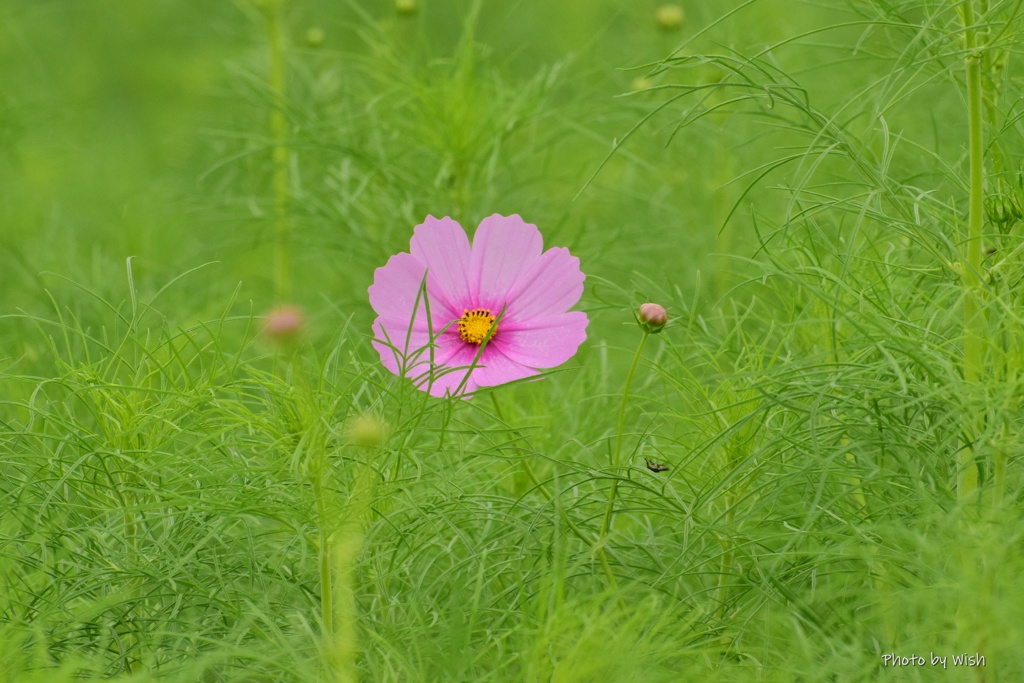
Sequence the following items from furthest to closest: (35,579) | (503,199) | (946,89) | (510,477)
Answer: (946,89) < (503,199) < (510,477) < (35,579)

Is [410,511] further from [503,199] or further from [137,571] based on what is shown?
[503,199]

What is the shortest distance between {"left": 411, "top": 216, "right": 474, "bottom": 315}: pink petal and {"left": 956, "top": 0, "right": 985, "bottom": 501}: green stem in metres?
0.35

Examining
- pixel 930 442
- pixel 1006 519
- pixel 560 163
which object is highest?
pixel 560 163

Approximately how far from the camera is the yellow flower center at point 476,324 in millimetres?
920

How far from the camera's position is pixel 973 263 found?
Answer: 830mm

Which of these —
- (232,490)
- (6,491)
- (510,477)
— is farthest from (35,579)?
(510,477)

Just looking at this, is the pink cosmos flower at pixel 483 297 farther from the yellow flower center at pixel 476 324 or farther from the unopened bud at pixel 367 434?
the unopened bud at pixel 367 434

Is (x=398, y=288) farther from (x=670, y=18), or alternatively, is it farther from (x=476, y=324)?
(x=670, y=18)

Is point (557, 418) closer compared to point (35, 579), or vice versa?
point (35, 579)

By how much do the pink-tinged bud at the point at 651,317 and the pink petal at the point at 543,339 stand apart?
0.08 meters

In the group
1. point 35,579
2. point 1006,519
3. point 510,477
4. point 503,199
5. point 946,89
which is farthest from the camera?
point 946,89

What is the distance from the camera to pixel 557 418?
1140 mm

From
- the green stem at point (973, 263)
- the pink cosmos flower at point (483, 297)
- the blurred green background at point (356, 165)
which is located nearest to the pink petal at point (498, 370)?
the pink cosmos flower at point (483, 297)

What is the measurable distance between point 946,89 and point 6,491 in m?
1.25
